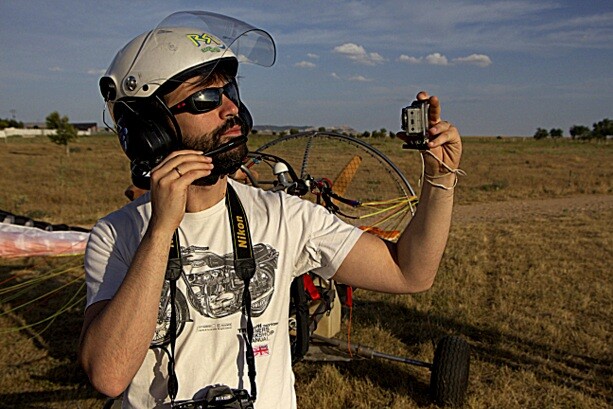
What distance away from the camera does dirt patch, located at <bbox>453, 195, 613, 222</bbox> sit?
14.1 metres

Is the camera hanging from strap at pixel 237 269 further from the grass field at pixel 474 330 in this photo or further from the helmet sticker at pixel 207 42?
the grass field at pixel 474 330

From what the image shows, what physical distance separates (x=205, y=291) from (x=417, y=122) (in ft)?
2.84

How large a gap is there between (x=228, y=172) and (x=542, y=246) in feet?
29.3

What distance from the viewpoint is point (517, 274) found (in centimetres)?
809

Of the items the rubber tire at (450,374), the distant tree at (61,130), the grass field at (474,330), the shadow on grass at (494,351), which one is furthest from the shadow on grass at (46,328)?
the distant tree at (61,130)

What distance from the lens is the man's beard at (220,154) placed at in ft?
6.16

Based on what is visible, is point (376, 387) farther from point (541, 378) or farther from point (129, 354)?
point (129, 354)

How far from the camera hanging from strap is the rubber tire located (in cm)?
312

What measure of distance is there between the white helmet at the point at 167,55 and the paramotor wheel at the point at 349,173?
217 cm

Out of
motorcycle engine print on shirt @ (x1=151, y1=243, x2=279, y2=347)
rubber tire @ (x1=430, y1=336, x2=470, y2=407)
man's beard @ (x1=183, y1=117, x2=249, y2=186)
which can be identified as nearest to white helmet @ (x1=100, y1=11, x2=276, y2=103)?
man's beard @ (x1=183, y1=117, x2=249, y2=186)

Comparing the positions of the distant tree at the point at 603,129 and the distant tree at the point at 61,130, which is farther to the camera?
the distant tree at the point at 603,129

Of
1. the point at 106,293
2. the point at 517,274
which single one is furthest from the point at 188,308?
the point at 517,274

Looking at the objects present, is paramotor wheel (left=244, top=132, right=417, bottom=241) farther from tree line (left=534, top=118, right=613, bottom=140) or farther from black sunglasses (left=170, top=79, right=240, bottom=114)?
tree line (left=534, top=118, right=613, bottom=140)

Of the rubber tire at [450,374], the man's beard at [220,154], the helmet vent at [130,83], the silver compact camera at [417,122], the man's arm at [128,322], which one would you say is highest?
the helmet vent at [130,83]
